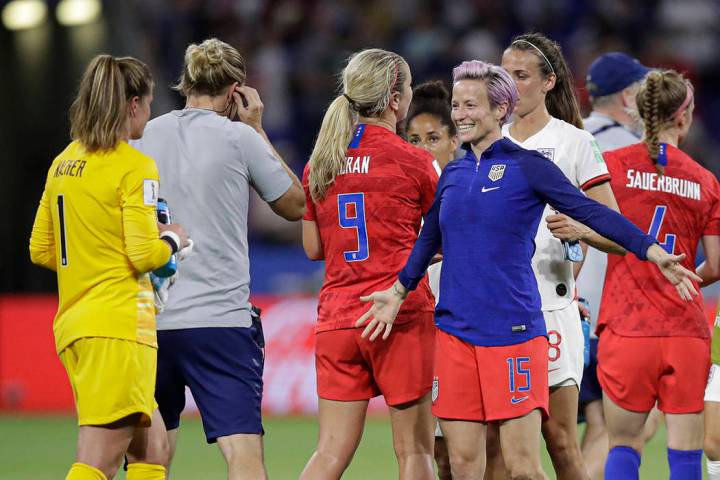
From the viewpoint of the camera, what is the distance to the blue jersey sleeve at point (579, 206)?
5242 mm

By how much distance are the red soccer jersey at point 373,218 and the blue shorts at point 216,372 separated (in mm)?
518

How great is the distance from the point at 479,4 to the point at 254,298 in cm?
640

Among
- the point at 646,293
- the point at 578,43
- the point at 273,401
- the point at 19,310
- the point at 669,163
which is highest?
the point at 578,43

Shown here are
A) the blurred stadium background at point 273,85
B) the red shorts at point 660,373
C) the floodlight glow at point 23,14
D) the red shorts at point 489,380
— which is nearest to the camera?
the red shorts at point 489,380

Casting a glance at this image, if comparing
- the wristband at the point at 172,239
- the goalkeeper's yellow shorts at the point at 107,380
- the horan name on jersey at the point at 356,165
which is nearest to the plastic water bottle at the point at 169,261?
the wristband at the point at 172,239

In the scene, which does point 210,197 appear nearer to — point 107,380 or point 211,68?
point 211,68

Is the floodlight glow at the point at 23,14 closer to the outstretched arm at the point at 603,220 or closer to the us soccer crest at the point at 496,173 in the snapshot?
the us soccer crest at the point at 496,173

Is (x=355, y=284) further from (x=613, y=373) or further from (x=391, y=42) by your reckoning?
(x=391, y=42)

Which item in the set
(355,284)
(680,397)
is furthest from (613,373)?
(355,284)

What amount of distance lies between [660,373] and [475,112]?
6.28 feet

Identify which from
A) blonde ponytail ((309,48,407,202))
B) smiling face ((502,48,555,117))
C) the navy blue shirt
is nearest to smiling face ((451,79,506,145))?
the navy blue shirt

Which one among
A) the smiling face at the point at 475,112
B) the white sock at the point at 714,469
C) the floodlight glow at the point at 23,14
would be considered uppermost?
the floodlight glow at the point at 23,14

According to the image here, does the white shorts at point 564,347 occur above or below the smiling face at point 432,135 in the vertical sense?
below

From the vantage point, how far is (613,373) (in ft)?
21.7
